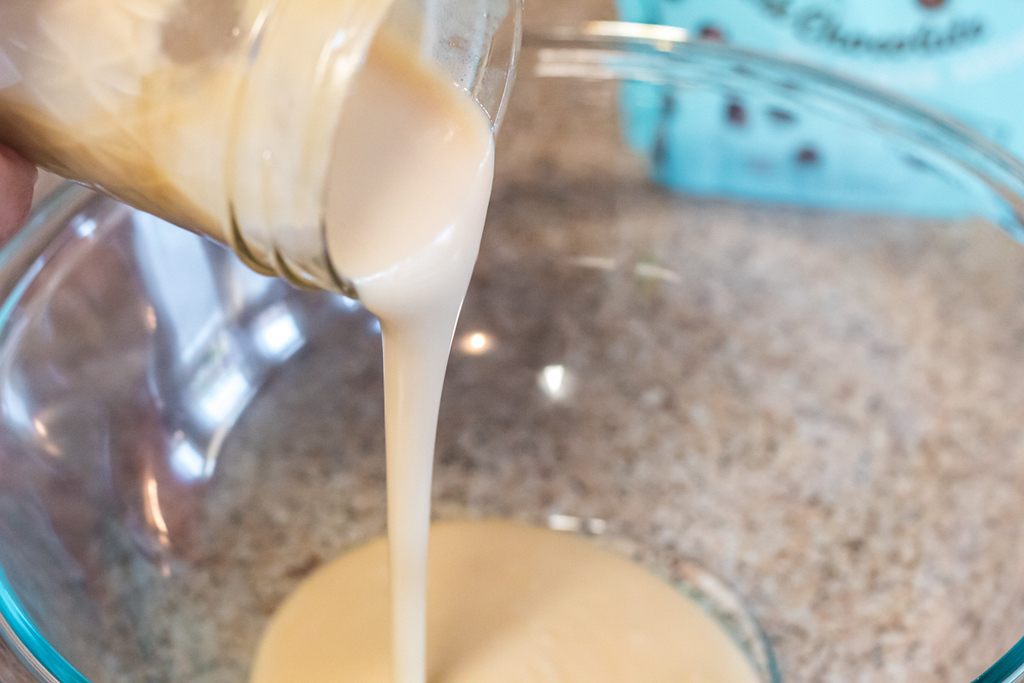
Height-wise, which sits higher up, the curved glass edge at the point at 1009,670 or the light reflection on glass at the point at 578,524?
the curved glass edge at the point at 1009,670

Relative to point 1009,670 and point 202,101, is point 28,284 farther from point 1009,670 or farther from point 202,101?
point 1009,670

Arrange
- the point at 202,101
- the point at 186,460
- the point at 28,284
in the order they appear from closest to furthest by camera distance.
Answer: the point at 202,101 < the point at 28,284 < the point at 186,460

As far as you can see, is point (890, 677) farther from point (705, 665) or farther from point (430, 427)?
point (430, 427)

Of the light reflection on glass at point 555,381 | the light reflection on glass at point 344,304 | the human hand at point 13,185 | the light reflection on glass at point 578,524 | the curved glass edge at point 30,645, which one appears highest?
the human hand at point 13,185

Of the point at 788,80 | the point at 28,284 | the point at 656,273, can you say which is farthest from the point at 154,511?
the point at 788,80

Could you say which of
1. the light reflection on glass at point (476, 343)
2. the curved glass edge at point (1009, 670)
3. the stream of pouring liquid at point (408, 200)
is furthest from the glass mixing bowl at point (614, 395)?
the stream of pouring liquid at point (408, 200)

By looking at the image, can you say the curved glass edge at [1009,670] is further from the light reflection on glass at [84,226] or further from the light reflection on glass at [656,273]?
the light reflection on glass at [84,226]

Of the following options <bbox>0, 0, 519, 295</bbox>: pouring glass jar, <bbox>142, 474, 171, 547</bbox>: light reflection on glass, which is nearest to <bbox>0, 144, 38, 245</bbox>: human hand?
<bbox>0, 0, 519, 295</bbox>: pouring glass jar

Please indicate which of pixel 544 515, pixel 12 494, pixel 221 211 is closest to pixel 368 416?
pixel 544 515
